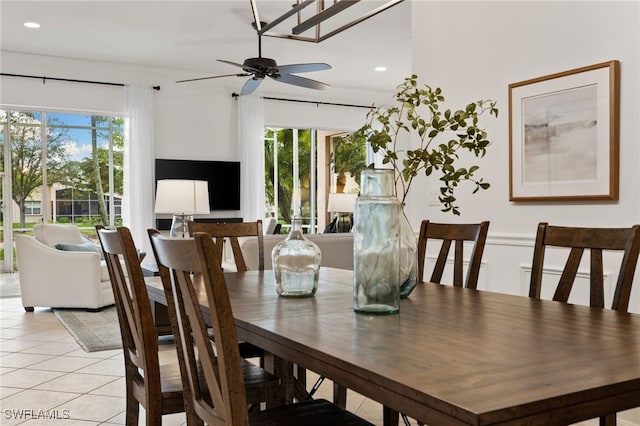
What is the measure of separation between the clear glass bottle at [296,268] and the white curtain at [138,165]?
577 centimetres

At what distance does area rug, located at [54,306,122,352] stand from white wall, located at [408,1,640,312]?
2.46 metres

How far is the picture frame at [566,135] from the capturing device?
2.76m

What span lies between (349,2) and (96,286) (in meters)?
4.46

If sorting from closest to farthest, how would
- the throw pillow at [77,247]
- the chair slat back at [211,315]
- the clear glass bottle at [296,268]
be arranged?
the chair slat back at [211,315] → the clear glass bottle at [296,268] → the throw pillow at [77,247]

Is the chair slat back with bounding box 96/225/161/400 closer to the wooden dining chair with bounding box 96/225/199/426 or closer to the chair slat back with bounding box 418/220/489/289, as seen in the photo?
the wooden dining chair with bounding box 96/225/199/426

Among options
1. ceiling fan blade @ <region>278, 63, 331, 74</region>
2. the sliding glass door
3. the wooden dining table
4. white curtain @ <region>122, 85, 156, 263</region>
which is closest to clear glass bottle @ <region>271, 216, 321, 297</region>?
the wooden dining table

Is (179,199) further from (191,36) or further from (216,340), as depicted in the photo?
(216,340)

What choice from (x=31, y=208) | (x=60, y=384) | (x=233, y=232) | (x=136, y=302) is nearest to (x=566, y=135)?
(x=233, y=232)

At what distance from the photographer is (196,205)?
4961mm

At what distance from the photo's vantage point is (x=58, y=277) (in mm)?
5625

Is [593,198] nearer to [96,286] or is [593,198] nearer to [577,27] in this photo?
[577,27]

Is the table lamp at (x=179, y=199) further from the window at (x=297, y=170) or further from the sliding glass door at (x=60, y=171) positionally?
the window at (x=297, y=170)

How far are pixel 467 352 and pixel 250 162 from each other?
718 centimetres

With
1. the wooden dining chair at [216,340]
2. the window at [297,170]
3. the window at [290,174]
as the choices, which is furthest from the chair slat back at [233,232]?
the window at [290,174]
